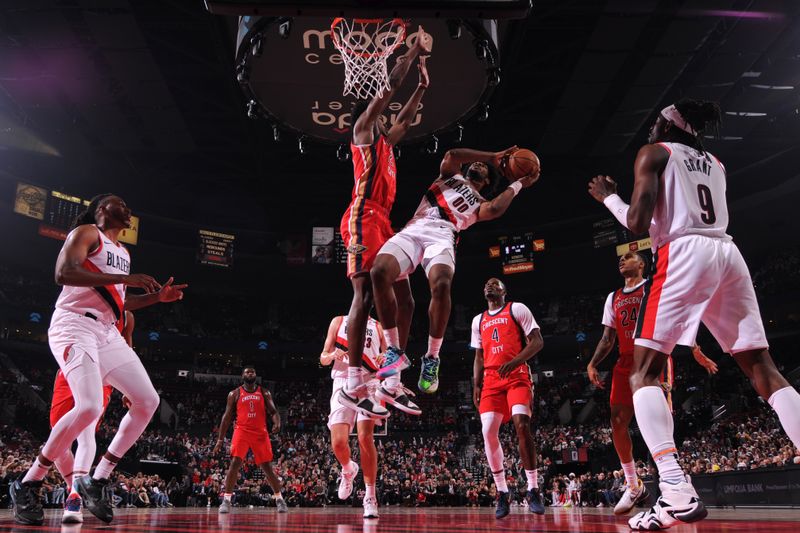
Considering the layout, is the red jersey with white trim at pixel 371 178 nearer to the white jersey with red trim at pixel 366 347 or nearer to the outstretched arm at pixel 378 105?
the outstretched arm at pixel 378 105

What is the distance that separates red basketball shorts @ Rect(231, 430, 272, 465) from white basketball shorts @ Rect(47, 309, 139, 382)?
207 inches

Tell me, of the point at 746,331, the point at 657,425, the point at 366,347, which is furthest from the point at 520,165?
the point at 366,347

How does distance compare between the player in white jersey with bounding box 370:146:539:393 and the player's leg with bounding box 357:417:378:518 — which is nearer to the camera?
Answer: the player in white jersey with bounding box 370:146:539:393

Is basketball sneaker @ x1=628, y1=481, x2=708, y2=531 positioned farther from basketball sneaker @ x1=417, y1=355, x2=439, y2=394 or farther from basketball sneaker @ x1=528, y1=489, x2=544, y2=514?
basketball sneaker @ x1=528, y1=489, x2=544, y2=514

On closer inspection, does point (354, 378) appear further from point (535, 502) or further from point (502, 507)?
point (535, 502)

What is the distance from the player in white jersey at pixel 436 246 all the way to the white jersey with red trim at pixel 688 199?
5.11 feet

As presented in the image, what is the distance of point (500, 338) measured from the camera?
7.16 meters

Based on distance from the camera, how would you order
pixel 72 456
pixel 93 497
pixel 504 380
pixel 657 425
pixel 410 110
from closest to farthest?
pixel 657 425 → pixel 93 497 → pixel 72 456 → pixel 410 110 → pixel 504 380

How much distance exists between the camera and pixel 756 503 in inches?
439

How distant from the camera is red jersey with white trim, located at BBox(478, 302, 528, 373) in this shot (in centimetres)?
705

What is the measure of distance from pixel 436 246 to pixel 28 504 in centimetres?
360

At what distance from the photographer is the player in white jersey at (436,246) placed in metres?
4.93

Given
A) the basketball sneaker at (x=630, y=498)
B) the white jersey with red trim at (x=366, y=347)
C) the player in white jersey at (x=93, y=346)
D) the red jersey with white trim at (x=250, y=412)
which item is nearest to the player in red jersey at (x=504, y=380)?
the basketball sneaker at (x=630, y=498)

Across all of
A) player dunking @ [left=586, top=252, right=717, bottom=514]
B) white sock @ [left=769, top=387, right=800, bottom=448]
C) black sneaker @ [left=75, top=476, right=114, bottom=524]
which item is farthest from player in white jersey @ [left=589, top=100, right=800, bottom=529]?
black sneaker @ [left=75, top=476, right=114, bottom=524]
